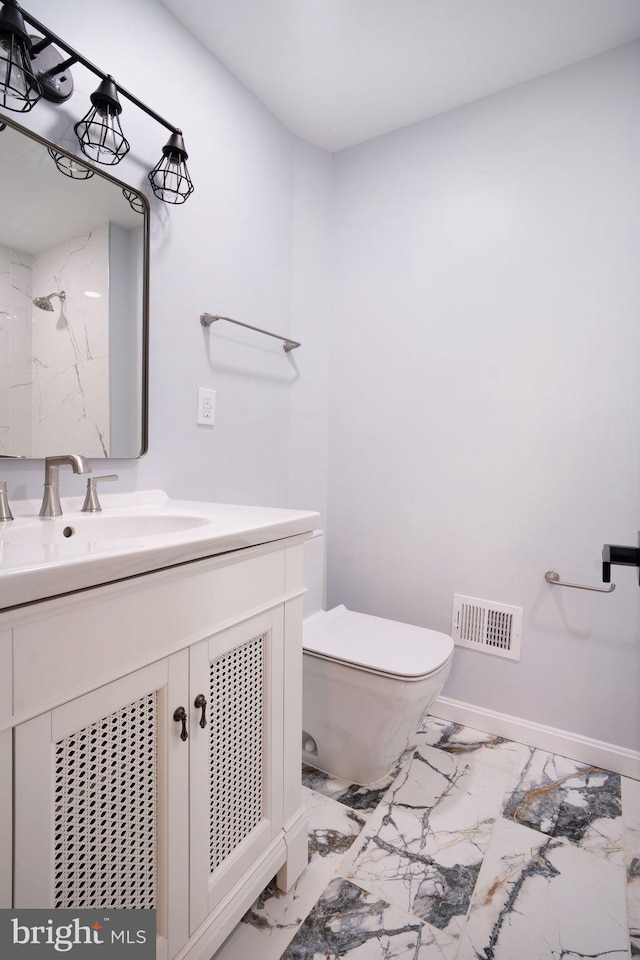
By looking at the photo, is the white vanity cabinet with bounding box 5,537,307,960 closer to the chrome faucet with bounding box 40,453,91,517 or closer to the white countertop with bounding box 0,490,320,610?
the white countertop with bounding box 0,490,320,610

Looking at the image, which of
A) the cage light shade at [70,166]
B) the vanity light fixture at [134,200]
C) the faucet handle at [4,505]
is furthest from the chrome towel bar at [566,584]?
the cage light shade at [70,166]

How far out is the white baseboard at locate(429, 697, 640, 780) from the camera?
158 cm

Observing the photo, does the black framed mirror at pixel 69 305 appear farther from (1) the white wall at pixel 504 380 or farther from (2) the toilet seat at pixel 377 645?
(1) the white wall at pixel 504 380

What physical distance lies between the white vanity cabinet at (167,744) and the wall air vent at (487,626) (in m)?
0.91

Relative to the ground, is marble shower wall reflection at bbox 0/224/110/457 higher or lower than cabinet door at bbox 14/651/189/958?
higher

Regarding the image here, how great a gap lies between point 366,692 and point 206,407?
1020 millimetres

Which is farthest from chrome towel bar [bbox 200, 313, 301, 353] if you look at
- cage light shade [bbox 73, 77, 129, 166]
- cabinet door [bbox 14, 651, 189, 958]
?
cabinet door [bbox 14, 651, 189, 958]

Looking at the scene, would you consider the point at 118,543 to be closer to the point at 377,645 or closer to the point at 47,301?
the point at 47,301

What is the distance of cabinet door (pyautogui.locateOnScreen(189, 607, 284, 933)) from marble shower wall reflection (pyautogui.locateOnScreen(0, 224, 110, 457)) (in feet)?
2.11

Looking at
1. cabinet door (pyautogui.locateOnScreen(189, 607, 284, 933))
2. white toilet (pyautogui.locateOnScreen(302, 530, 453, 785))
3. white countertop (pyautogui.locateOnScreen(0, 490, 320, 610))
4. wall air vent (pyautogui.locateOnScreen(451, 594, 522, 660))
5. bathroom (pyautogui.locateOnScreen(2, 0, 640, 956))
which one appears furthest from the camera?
wall air vent (pyautogui.locateOnScreen(451, 594, 522, 660))

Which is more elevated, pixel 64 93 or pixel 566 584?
pixel 64 93

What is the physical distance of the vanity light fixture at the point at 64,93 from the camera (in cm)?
96

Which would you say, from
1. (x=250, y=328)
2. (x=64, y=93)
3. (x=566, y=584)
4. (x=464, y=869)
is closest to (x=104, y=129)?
(x=64, y=93)

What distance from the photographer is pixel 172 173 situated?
1356 mm
